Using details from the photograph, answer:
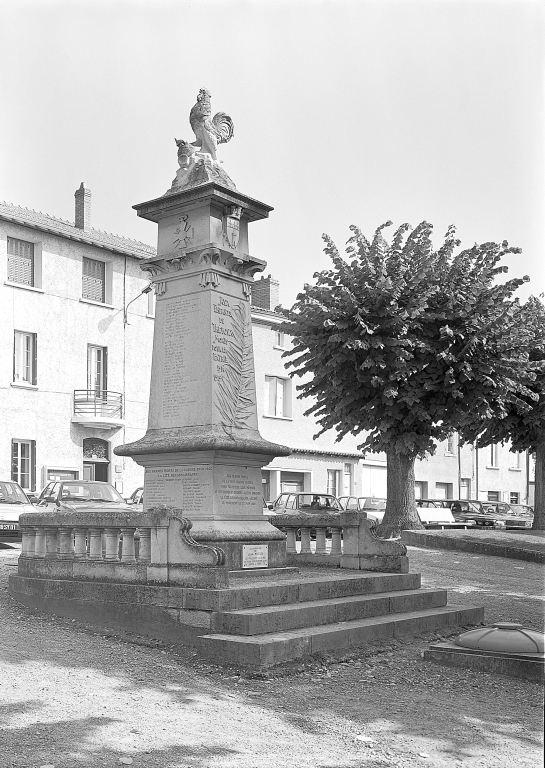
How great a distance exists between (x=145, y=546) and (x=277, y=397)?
33697 millimetres

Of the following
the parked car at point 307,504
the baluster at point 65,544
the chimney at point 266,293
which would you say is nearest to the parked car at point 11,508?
the baluster at point 65,544

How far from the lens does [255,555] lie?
11.2m

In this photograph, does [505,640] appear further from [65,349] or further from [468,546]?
[65,349]

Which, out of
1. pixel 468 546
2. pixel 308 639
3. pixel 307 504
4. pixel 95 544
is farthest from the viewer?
pixel 307 504

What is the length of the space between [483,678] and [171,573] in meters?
3.27

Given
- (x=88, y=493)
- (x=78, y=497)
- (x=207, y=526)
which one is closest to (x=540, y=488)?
(x=88, y=493)

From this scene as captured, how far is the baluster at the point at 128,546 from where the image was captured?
10.3m

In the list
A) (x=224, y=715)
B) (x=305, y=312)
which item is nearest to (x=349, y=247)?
(x=305, y=312)

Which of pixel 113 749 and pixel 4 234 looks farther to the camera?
pixel 4 234

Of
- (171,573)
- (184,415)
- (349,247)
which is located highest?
(349,247)

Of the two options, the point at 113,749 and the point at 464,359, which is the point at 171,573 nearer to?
the point at 113,749

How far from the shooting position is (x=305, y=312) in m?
24.2

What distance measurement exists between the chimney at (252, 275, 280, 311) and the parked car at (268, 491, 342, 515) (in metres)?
15.2

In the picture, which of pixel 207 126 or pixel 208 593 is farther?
pixel 207 126
